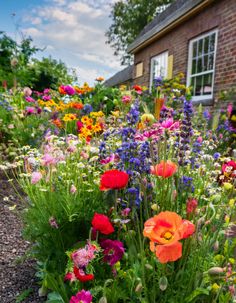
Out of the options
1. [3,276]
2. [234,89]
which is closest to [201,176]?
[3,276]

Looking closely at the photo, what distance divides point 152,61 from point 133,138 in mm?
11455

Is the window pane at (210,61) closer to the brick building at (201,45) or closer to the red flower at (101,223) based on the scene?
the brick building at (201,45)

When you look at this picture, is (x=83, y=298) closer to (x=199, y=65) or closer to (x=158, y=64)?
(x=199, y=65)

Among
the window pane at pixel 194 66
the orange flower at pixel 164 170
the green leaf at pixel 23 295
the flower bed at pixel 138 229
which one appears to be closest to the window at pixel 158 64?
the window pane at pixel 194 66

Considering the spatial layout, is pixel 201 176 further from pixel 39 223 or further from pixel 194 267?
pixel 39 223

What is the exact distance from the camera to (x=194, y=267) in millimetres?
1437

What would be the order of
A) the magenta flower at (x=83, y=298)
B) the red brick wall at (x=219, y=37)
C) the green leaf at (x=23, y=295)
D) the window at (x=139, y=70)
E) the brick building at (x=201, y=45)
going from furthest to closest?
the window at (x=139, y=70)
the brick building at (x=201, y=45)
the red brick wall at (x=219, y=37)
the green leaf at (x=23, y=295)
the magenta flower at (x=83, y=298)

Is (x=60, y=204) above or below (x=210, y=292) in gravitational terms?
above

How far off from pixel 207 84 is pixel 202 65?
623 mm

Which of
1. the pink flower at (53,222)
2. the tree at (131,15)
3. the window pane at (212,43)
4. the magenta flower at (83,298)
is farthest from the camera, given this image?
the tree at (131,15)

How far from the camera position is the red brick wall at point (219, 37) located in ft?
24.4

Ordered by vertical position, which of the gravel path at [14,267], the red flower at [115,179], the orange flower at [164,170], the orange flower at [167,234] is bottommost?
the gravel path at [14,267]

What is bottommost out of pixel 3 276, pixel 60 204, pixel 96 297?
pixel 3 276

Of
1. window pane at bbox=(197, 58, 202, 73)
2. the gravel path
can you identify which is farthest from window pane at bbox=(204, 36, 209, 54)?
the gravel path
